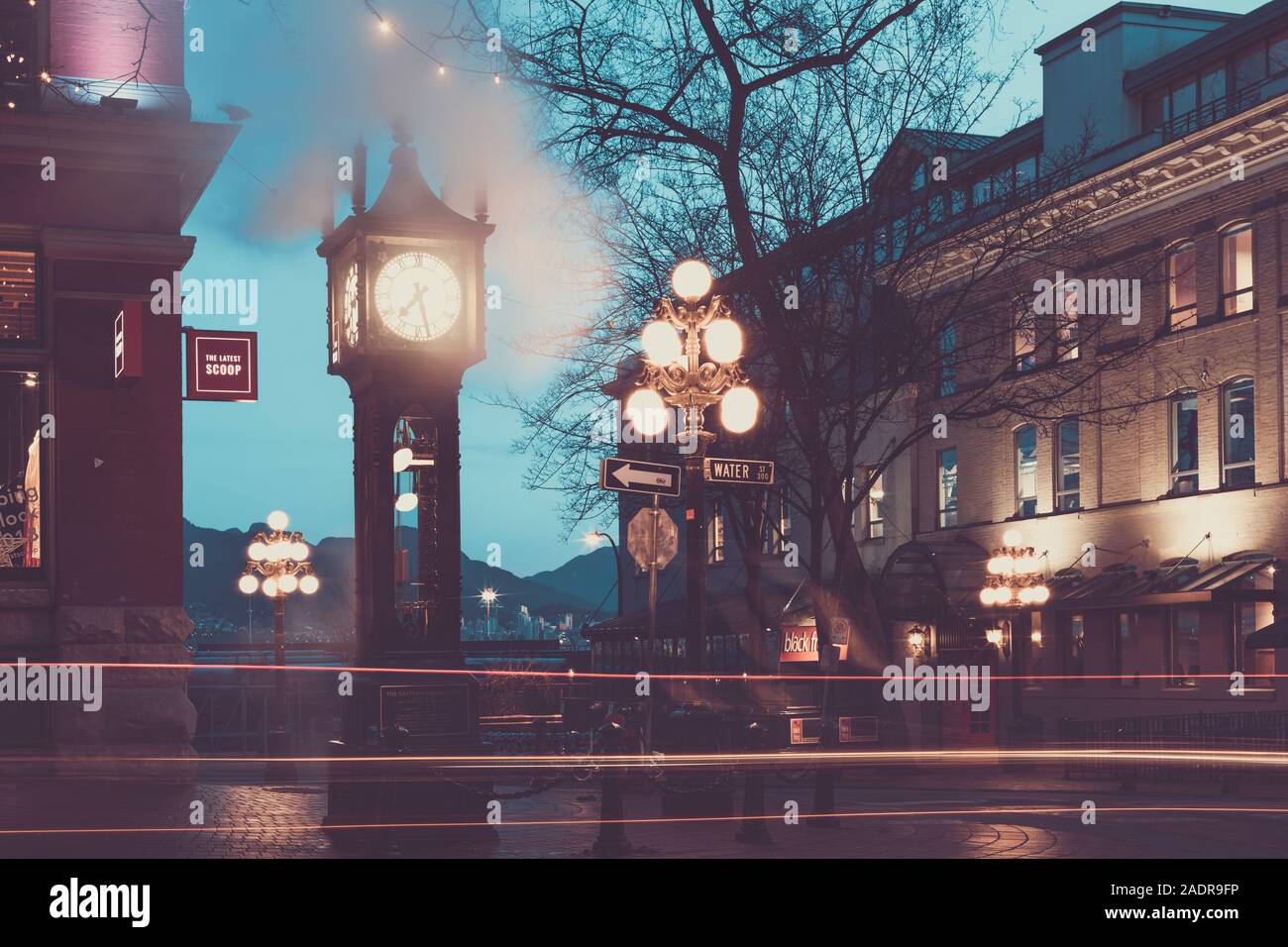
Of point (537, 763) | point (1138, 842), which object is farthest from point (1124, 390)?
point (1138, 842)

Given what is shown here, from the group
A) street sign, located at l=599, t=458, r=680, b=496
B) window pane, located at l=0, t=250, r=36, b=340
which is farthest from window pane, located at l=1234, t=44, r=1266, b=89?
window pane, located at l=0, t=250, r=36, b=340

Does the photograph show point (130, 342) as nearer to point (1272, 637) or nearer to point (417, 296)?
point (417, 296)

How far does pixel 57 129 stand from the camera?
63.5 ft

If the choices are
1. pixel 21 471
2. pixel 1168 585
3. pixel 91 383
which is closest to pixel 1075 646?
pixel 1168 585

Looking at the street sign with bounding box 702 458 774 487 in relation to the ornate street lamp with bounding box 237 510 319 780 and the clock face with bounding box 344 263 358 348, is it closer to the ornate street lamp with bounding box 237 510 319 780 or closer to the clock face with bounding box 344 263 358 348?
the clock face with bounding box 344 263 358 348

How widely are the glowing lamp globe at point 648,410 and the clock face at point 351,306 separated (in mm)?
3174

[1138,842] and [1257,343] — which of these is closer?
[1138,842]

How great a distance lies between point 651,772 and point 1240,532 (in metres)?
20.3

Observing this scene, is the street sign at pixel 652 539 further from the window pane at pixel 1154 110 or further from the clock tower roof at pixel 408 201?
the window pane at pixel 1154 110

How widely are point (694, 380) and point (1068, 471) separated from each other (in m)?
26.6

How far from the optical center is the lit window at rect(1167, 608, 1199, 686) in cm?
3591

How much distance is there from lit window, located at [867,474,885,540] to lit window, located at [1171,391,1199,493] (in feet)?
40.5

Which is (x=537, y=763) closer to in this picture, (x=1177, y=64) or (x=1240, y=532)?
(x=1240, y=532)
